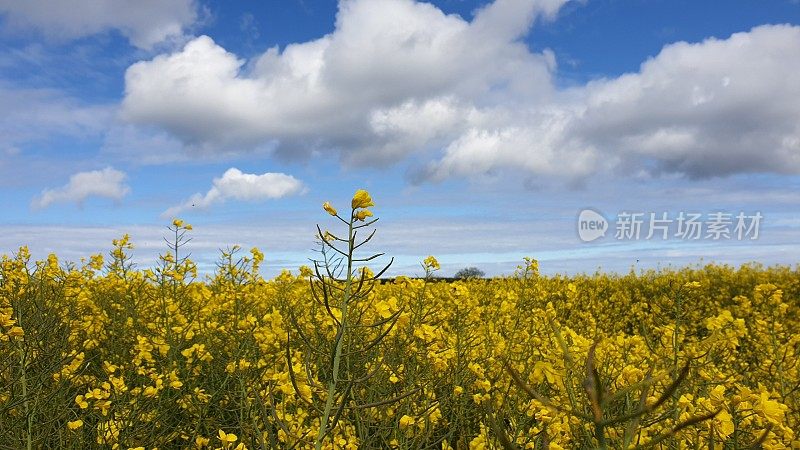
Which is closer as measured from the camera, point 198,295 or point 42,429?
point 42,429

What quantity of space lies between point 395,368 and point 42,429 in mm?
1955

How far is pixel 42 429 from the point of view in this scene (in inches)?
122

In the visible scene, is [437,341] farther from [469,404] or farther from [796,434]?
[796,434]

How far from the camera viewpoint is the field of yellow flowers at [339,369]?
6.69 feet

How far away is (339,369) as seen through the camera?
308 centimetres

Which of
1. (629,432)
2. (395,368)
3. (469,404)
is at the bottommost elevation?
(469,404)

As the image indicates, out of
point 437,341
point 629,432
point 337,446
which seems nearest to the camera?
point 629,432

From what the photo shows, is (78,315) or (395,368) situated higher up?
(78,315)

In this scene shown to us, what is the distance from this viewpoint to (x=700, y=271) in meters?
13.1

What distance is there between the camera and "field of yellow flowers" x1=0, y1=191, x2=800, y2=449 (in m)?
2.04

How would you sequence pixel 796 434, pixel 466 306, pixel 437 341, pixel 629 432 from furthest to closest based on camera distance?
pixel 466 306 → pixel 437 341 → pixel 796 434 → pixel 629 432

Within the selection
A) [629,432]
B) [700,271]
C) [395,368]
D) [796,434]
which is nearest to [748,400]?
[796,434]

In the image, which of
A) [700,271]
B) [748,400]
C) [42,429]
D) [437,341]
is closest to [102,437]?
[42,429]

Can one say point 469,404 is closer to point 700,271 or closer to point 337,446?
point 337,446
